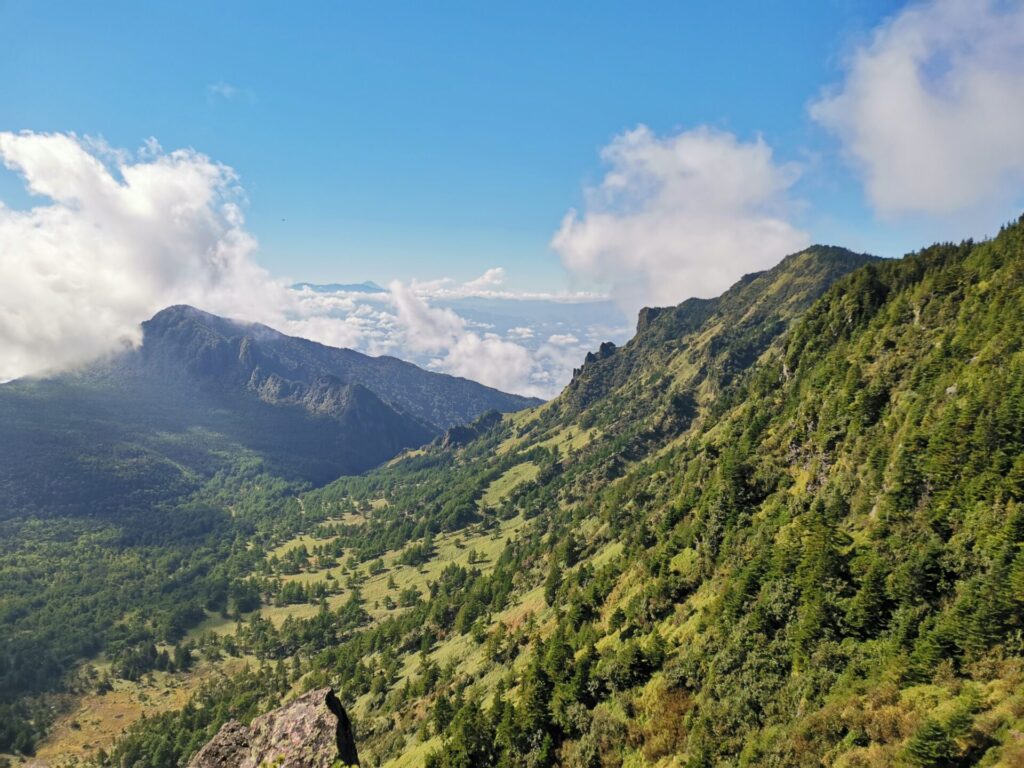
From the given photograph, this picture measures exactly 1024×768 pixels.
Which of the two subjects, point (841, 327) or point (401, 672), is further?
point (401, 672)

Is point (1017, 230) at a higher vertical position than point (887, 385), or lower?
higher

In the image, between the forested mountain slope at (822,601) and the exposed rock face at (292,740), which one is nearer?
the exposed rock face at (292,740)

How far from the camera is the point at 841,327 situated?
502 feet

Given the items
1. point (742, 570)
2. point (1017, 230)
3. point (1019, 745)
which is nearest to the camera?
point (1019, 745)

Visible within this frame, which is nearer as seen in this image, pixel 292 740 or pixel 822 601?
pixel 292 740

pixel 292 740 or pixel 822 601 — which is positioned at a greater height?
pixel 822 601

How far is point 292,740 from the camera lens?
40.1 metres

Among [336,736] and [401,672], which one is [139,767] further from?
[336,736]

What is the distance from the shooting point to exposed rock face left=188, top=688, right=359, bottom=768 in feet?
127

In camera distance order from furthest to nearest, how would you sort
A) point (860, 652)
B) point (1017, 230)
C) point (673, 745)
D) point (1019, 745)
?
point (1017, 230) < point (673, 745) < point (860, 652) < point (1019, 745)

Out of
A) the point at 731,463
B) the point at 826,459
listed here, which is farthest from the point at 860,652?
the point at 731,463

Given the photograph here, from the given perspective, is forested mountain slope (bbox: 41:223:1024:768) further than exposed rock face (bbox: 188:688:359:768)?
Yes

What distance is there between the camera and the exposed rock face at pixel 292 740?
127ft

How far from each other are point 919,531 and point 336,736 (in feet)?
231
